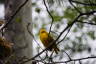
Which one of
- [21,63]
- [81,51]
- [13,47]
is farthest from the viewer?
[81,51]

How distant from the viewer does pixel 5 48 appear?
3.70 meters

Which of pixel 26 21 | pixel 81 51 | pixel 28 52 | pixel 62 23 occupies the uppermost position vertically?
pixel 26 21

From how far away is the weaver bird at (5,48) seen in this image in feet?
→ 11.8

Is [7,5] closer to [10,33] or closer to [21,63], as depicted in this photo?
[10,33]

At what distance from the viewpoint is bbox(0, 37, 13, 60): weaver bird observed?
142 inches

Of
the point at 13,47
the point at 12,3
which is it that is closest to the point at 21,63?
the point at 13,47

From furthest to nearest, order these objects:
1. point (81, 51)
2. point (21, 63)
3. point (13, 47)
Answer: point (81, 51), point (13, 47), point (21, 63)

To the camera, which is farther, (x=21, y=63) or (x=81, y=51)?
(x=81, y=51)

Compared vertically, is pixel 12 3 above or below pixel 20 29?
above

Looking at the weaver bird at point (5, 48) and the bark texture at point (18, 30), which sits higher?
the bark texture at point (18, 30)

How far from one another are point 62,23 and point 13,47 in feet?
15.4

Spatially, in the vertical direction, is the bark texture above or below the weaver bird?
above

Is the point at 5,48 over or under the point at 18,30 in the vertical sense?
under

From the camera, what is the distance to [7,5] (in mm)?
3715
